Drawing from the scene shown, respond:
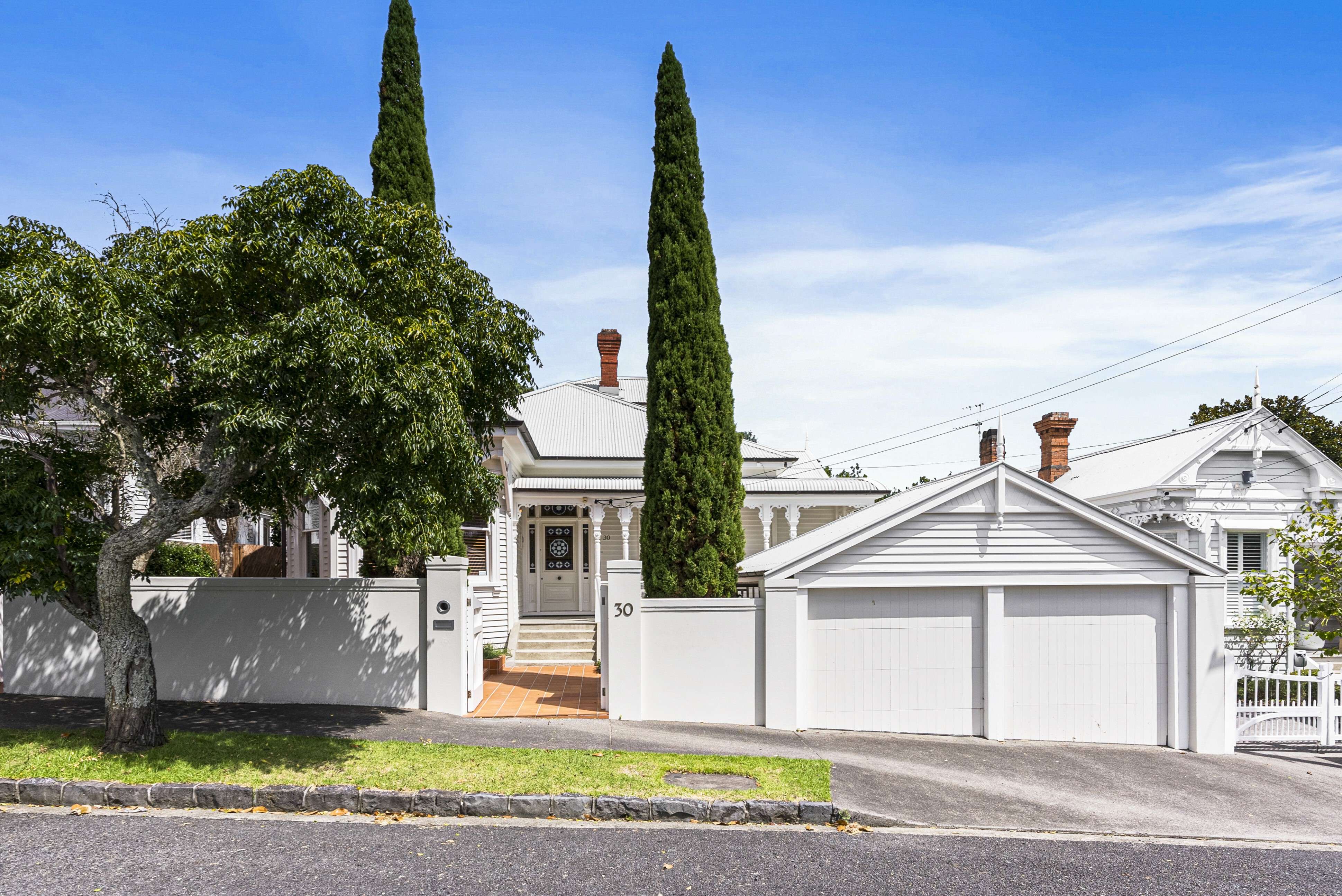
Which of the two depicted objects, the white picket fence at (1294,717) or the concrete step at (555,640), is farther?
the concrete step at (555,640)

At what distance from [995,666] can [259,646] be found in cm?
990

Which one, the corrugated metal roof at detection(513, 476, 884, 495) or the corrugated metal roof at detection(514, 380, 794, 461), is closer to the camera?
the corrugated metal roof at detection(513, 476, 884, 495)

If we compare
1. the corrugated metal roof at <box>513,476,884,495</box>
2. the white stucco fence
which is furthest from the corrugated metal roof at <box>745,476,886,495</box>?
the white stucco fence

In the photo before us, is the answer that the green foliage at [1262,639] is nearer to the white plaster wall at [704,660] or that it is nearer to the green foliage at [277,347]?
the white plaster wall at [704,660]

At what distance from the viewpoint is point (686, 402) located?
12695mm

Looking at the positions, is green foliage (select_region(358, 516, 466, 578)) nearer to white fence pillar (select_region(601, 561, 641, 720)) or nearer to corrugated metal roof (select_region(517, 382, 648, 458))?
white fence pillar (select_region(601, 561, 641, 720))

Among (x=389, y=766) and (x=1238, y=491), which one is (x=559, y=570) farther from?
(x=1238, y=491)

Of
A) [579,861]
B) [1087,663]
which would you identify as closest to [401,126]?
[579,861]

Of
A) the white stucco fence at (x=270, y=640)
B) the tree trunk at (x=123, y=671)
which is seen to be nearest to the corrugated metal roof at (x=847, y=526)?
the white stucco fence at (x=270, y=640)

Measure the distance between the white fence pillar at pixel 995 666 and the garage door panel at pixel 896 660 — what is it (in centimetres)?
11

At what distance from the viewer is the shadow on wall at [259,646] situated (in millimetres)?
11195

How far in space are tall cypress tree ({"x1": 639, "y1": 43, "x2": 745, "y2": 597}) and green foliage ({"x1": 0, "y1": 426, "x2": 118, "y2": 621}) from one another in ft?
22.5

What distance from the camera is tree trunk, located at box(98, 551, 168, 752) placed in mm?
8461

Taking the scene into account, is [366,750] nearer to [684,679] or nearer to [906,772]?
[684,679]
